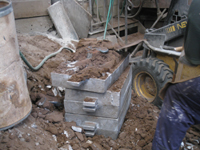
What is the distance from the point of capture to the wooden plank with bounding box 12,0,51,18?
514cm

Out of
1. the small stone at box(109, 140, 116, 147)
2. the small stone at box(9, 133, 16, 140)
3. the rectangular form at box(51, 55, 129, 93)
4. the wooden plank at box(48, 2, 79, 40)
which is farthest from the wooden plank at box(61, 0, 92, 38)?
the small stone at box(9, 133, 16, 140)

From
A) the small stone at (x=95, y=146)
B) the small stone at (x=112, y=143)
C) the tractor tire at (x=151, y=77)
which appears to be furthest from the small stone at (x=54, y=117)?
the tractor tire at (x=151, y=77)

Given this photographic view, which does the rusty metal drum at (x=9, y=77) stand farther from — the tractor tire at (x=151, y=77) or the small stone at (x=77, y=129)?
the tractor tire at (x=151, y=77)

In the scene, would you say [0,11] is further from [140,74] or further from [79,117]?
Result: [140,74]

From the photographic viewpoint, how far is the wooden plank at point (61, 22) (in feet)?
18.3

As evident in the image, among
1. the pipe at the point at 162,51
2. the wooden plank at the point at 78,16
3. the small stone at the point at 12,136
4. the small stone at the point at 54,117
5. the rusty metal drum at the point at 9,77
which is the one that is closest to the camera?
the rusty metal drum at the point at 9,77

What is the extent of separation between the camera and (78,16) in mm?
6070

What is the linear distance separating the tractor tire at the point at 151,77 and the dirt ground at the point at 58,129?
0.32 metres

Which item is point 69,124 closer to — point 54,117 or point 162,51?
point 54,117

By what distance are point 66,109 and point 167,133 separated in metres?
1.45

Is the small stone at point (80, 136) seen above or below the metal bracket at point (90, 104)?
below

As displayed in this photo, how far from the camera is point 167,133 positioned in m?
2.12

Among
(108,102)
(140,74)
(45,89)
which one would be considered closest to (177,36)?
(140,74)

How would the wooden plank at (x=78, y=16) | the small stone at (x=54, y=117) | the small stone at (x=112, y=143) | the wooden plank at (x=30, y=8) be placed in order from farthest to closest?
the wooden plank at (x=78, y=16), the wooden plank at (x=30, y=8), the small stone at (x=54, y=117), the small stone at (x=112, y=143)
